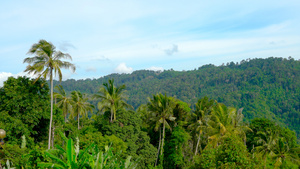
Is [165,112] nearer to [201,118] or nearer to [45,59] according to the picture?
[201,118]

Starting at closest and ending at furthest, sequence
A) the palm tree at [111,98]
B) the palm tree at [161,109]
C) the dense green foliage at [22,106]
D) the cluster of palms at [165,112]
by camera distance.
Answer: the dense green foliage at [22,106]
the cluster of palms at [165,112]
the palm tree at [111,98]
the palm tree at [161,109]

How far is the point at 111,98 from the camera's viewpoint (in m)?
28.1

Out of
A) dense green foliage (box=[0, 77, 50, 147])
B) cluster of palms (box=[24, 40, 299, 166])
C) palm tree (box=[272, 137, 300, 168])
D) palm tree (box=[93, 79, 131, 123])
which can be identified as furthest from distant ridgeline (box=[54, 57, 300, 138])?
dense green foliage (box=[0, 77, 50, 147])

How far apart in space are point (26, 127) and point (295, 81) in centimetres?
16900

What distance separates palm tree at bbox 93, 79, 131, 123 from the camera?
27578 millimetres

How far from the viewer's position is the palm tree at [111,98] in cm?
2758

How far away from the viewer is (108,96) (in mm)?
27875

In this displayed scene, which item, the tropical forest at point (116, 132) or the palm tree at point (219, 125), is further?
the palm tree at point (219, 125)

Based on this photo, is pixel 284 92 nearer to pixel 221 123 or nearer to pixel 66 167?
pixel 221 123

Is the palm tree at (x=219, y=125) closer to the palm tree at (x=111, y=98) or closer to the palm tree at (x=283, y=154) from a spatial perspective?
the palm tree at (x=283, y=154)

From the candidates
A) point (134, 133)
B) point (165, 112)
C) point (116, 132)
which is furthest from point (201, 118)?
point (116, 132)

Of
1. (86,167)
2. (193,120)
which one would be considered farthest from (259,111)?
(86,167)

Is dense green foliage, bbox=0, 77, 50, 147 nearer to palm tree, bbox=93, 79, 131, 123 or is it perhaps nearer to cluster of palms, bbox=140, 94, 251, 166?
palm tree, bbox=93, 79, 131, 123

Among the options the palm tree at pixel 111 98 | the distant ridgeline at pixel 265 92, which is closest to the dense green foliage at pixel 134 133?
the palm tree at pixel 111 98
